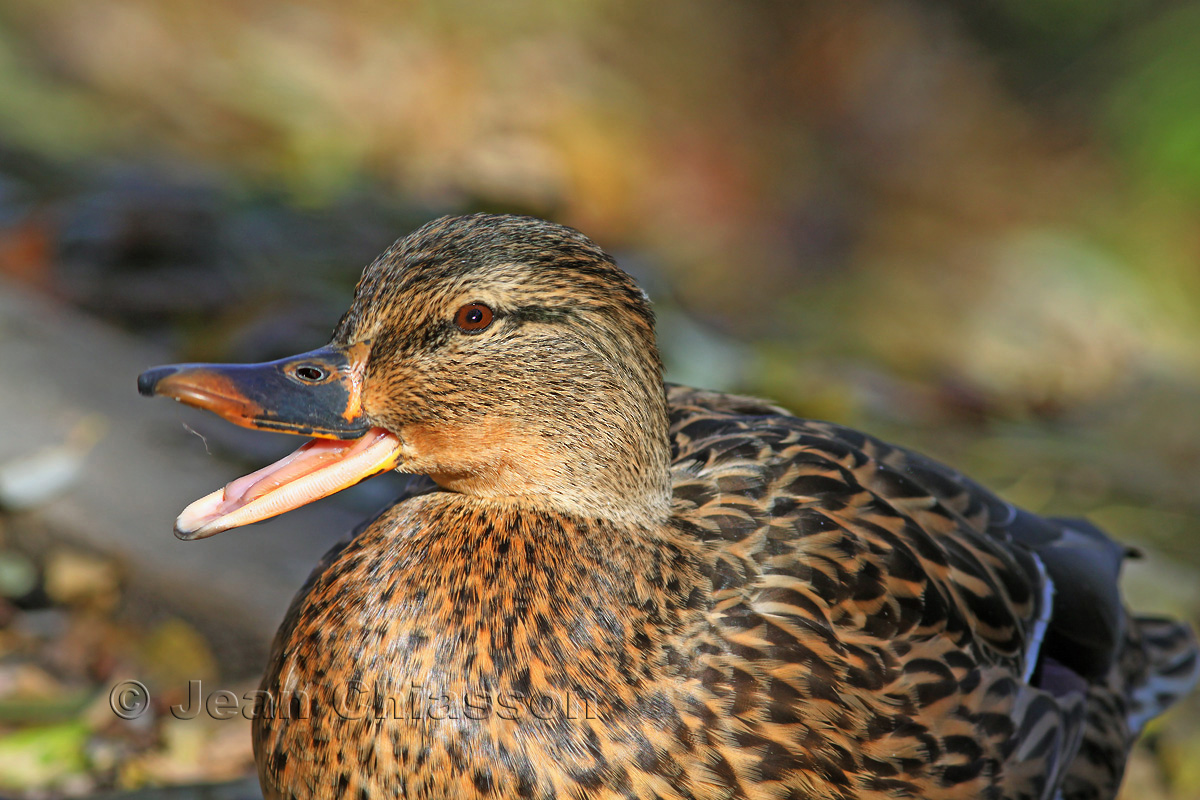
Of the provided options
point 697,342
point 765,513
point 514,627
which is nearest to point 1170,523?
point 697,342

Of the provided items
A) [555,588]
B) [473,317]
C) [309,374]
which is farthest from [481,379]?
[555,588]

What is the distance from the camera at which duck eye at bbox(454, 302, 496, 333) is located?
2.39 meters

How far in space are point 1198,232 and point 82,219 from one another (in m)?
6.93

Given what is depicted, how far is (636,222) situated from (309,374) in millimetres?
5347

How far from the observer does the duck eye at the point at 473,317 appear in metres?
2.39

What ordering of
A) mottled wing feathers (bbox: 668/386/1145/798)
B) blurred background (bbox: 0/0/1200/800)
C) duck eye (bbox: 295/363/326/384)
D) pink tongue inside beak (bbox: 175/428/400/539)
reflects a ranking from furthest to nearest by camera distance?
1. blurred background (bbox: 0/0/1200/800)
2. mottled wing feathers (bbox: 668/386/1145/798)
3. duck eye (bbox: 295/363/326/384)
4. pink tongue inside beak (bbox: 175/428/400/539)

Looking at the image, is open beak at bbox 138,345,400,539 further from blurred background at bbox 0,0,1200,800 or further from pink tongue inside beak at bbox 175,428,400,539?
blurred background at bbox 0,0,1200,800

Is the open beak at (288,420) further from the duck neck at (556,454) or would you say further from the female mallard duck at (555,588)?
the duck neck at (556,454)

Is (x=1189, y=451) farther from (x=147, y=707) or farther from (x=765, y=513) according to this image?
(x=147, y=707)

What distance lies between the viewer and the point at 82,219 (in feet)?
17.6

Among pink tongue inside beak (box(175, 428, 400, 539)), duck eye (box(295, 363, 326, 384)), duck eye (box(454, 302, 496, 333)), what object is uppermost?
duck eye (box(454, 302, 496, 333))

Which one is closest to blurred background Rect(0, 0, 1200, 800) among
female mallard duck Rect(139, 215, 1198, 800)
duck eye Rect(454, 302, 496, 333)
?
female mallard duck Rect(139, 215, 1198, 800)

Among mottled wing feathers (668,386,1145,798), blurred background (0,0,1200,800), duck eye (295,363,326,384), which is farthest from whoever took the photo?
blurred background (0,0,1200,800)

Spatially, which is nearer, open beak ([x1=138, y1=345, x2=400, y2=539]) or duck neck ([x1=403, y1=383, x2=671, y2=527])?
open beak ([x1=138, y1=345, x2=400, y2=539])
